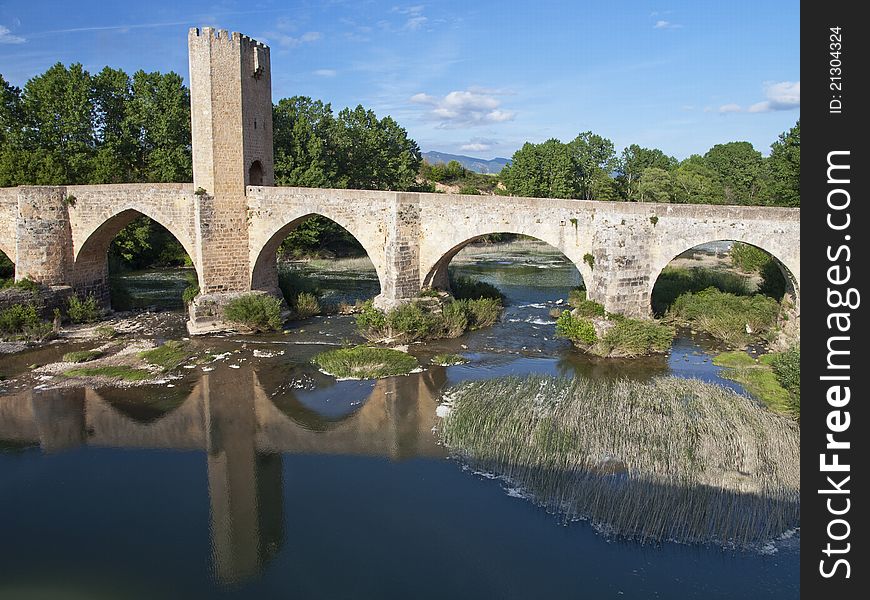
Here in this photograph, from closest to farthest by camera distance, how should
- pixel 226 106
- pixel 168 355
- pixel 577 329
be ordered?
pixel 168 355 → pixel 577 329 → pixel 226 106

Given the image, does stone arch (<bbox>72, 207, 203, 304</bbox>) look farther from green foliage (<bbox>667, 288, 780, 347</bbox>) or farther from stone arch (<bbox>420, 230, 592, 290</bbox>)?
green foliage (<bbox>667, 288, 780, 347</bbox>)

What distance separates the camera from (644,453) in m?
9.66

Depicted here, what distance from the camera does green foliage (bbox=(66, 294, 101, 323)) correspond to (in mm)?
18562

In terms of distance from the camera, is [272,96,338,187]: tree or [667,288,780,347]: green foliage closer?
[667,288,780,347]: green foliage

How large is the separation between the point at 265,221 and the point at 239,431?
766cm

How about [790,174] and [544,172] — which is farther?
[544,172]

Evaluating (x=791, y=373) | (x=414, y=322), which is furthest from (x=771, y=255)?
(x=414, y=322)

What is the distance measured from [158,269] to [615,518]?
26559 mm

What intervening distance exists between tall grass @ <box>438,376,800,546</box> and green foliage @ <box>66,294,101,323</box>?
11416 mm

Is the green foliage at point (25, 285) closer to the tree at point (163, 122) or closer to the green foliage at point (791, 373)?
the tree at point (163, 122)

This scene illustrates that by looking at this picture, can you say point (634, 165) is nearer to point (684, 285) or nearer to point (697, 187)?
point (697, 187)

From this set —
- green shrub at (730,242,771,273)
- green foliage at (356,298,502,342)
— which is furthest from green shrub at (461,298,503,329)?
green shrub at (730,242,771,273)
